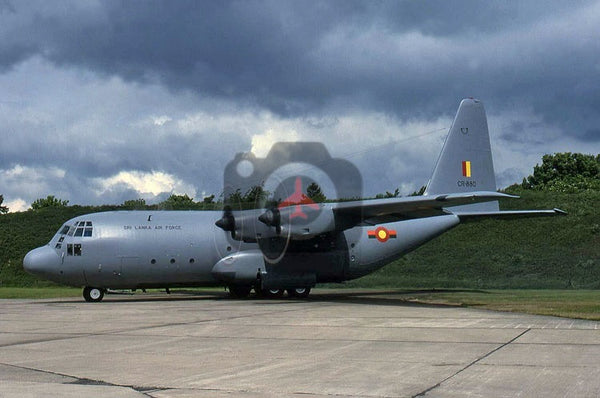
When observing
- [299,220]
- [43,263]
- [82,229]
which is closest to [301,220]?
[299,220]

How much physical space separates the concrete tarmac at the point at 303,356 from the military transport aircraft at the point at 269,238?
717cm

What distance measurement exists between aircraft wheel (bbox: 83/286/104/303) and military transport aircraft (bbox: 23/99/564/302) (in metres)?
0.04

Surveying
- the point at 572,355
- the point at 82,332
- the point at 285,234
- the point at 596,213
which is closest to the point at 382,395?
the point at 572,355

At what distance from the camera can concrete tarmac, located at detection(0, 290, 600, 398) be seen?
27.9 ft

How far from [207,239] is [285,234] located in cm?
363

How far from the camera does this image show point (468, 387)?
329 inches

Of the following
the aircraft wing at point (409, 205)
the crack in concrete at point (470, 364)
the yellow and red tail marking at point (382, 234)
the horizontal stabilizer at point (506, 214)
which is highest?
the aircraft wing at point (409, 205)

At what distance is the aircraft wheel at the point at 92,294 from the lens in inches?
1085

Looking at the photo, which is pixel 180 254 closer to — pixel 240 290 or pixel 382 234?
pixel 240 290

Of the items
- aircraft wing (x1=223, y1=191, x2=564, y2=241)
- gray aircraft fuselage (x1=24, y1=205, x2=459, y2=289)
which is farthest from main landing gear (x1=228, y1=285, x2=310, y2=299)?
aircraft wing (x1=223, y1=191, x2=564, y2=241)

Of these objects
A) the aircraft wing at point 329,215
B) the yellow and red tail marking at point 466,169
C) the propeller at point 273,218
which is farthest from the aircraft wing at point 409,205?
the yellow and red tail marking at point 466,169

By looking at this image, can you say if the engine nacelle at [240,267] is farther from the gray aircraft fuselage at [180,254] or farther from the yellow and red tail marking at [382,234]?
the yellow and red tail marking at [382,234]

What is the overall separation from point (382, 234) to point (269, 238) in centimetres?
535

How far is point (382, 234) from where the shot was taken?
30.0 meters
